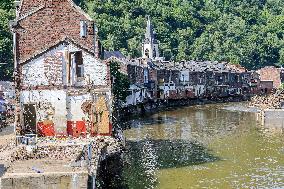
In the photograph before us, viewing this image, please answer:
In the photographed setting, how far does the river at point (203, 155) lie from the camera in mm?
34375

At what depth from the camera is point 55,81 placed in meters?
37.2

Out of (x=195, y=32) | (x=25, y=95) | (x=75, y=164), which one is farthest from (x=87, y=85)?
(x=195, y=32)

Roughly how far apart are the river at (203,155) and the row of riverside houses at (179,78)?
20.3 m

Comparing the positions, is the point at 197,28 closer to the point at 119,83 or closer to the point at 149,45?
the point at 149,45

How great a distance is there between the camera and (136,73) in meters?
91.0

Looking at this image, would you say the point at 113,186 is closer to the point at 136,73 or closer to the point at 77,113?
the point at 77,113

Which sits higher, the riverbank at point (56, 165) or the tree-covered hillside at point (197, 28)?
the tree-covered hillside at point (197, 28)

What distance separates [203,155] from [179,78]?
68799 millimetres

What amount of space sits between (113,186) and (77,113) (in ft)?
24.5

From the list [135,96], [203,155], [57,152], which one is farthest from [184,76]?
[57,152]

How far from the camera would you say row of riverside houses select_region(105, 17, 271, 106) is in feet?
296

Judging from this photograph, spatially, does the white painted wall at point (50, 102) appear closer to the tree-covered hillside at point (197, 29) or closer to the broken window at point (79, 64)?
the broken window at point (79, 64)

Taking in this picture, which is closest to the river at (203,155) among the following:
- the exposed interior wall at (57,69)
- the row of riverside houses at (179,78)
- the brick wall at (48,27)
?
the exposed interior wall at (57,69)

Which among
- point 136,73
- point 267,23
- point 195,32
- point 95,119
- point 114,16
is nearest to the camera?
point 95,119
